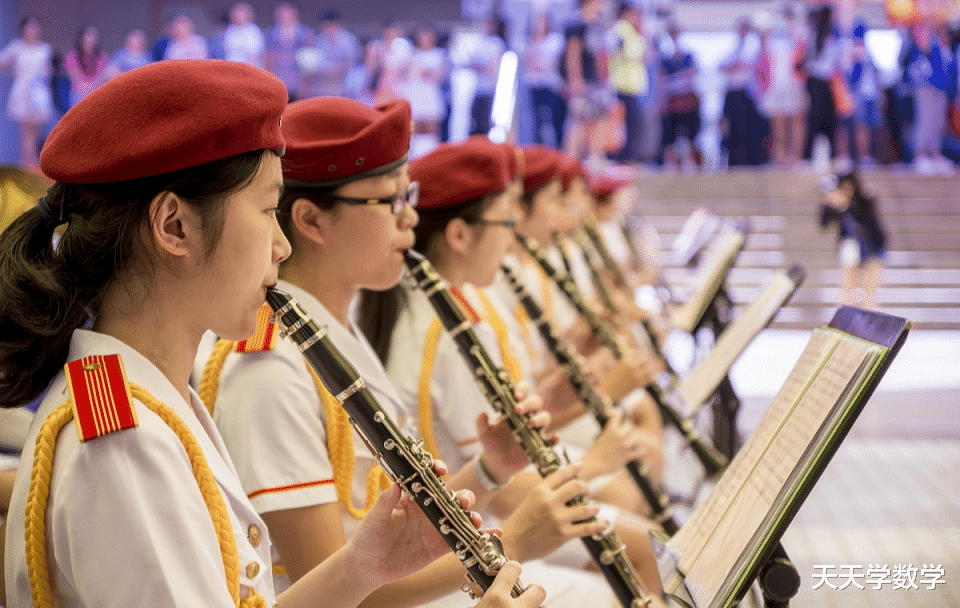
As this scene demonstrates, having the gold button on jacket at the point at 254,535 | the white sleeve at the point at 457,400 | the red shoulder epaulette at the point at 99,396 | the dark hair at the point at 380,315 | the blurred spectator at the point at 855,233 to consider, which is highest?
the red shoulder epaulette at the point at 99,396

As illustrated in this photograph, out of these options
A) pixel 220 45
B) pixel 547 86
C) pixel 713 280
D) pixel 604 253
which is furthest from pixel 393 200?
pixel 220 45

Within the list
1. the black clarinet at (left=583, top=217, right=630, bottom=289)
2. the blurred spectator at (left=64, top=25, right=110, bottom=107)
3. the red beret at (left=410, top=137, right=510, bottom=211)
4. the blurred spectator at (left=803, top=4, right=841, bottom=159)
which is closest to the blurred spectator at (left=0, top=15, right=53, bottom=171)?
the blurred spectator at (left=64, top=25, right=110, bottom=107)

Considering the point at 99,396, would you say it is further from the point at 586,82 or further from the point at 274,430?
the point at 586,82

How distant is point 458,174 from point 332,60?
11.5 meters

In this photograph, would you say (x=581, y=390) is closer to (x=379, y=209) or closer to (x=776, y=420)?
(x=379, y=209)

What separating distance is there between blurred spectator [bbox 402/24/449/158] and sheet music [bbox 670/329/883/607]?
38.9ft

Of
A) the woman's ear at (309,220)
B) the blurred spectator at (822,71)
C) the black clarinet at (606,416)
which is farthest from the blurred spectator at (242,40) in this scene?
the woman's ear at (309,220)

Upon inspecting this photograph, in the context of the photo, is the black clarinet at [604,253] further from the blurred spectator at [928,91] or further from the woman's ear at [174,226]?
the blurred spectator at [928,91]

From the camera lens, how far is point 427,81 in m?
13.6

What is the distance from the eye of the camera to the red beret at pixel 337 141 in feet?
7.32

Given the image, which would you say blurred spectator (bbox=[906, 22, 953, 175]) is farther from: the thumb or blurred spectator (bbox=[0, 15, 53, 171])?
the thumb

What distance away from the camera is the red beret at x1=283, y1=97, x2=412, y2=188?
87.9 inches

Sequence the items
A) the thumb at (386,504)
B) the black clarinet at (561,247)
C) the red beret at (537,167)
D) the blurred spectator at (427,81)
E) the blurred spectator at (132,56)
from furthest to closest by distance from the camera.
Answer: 1. the blurred spectator at (132,56)
2. the blurred spectator at (427,81)
3. the black clarinet at (561,247)
4. the red beret at (537,167)
5. the thumb at (386,504)

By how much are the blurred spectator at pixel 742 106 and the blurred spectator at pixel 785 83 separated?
20 cm
